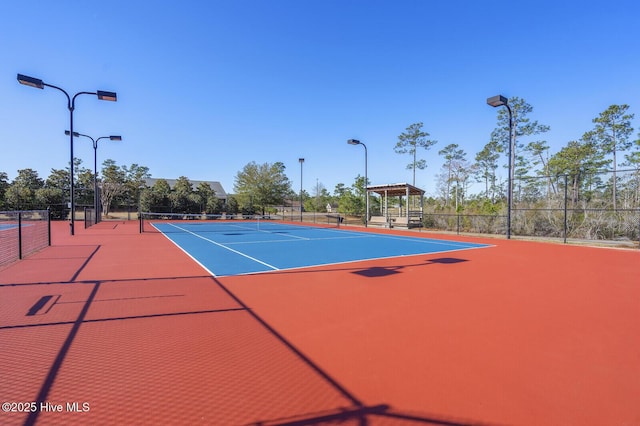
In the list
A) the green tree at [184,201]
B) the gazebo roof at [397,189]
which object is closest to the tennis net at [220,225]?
the green tree at [184,201]

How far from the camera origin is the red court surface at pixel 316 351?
2.72 meters

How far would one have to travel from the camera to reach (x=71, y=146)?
16.4 m

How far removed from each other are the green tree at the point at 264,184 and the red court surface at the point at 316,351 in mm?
44043

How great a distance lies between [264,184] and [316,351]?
50264 mm

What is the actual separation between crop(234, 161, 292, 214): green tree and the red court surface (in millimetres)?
44043

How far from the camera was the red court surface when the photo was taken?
8.92 feet

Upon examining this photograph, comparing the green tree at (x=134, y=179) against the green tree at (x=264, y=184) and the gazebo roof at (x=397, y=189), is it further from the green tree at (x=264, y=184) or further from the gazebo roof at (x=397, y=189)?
the gazebo roof at (x=397, y=189)

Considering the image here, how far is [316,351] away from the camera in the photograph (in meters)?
3.84

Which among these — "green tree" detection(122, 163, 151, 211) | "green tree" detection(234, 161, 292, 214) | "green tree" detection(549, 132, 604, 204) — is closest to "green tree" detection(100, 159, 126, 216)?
"green tree" detection(122, 163, 151, 211)

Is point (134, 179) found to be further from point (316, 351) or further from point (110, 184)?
point (316, 351)

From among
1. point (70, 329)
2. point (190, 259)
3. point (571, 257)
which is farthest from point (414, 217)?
point (70, 329)

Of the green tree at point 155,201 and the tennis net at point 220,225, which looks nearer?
the tennis net at point 220,225

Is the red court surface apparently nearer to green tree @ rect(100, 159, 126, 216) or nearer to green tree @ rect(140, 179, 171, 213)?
green tree @ rect(140, 179, 171, 213)

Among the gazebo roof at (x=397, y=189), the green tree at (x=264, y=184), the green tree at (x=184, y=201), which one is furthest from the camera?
the green tree at (x=264, y=184)
